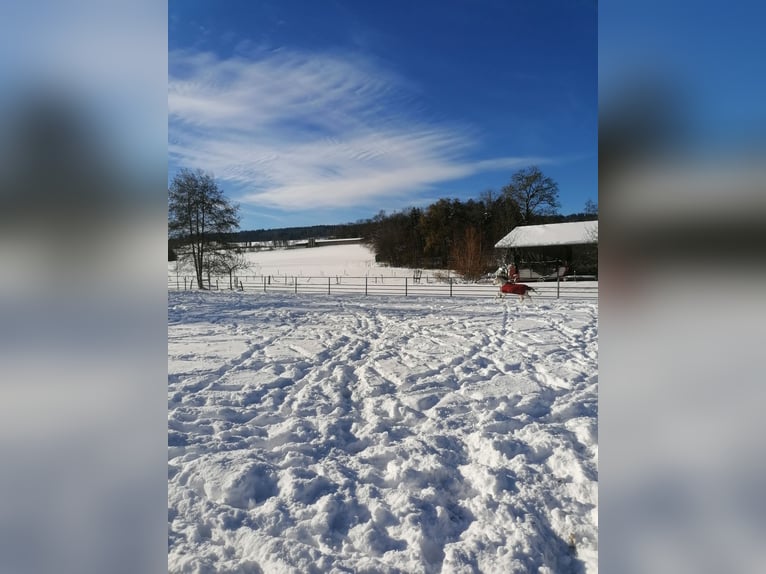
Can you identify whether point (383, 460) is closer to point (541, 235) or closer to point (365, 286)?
point (365, 286)

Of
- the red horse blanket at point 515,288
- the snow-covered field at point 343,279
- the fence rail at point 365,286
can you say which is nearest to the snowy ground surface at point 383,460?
the red horse blanket at point 515,288

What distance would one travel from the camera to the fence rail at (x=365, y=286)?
16359 millimetres

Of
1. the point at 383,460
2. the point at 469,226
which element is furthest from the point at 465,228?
the point at 383,460

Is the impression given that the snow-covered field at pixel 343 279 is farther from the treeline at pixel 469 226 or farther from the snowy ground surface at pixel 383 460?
the snowy ground surface at pixel 383 460

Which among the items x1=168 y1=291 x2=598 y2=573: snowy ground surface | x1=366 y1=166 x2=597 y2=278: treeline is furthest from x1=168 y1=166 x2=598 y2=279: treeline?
x1=168 y1=291 x2=598 y2=573: snowy ground surface

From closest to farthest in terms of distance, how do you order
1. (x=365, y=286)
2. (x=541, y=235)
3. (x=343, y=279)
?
(x=365, y=286)
(x=343, y=279)
(x=541, y=235)

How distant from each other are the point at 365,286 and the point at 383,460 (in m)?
14.5

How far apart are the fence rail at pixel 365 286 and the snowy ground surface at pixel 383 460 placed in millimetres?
10750

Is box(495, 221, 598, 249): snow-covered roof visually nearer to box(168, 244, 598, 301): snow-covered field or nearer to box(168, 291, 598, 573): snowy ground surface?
box(168, 244, 598, 301): snow-covered field

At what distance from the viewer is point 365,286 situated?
671 inches
